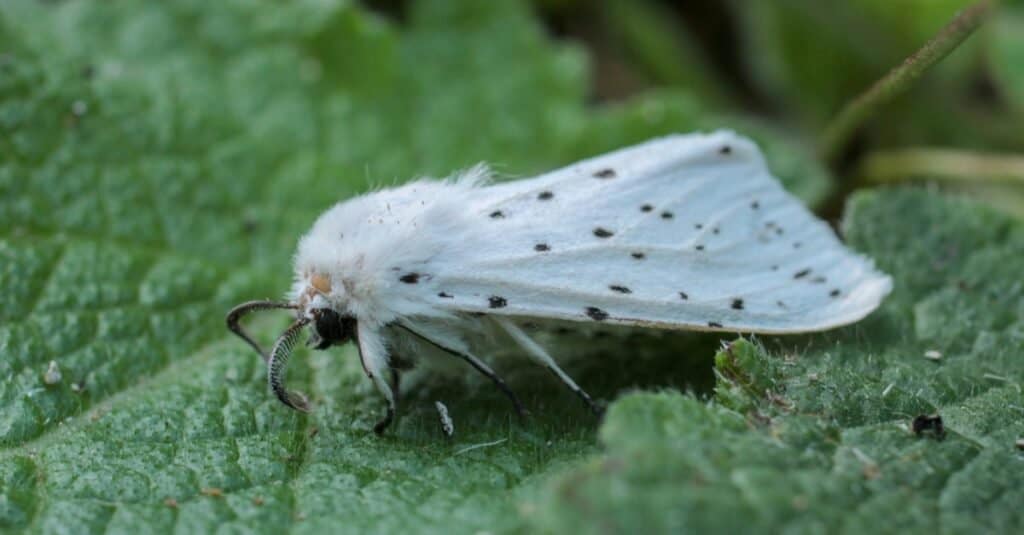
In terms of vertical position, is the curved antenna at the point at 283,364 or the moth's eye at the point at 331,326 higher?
the moth's eye at the point at 331,326

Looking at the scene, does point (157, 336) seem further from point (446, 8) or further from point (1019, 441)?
point (1019, 441)

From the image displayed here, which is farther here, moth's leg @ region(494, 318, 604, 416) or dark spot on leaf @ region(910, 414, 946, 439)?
moth's leg @ region(494, 318, 604, 416)

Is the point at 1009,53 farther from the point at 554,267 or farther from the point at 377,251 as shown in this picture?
the point at 377,251

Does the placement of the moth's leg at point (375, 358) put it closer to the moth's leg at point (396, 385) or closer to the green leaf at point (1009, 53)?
the moth's leg at point (396, 385)

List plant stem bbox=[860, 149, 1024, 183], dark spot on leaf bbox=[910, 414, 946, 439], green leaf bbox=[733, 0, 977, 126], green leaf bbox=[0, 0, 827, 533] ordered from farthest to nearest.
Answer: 1. green leaf bbox=[733, 0, 977, 126]
2. plant stem bbox=[860, 149, 1024, 183]
3. green leaf bbox=[0, 0, 827, 533]
4. dark spot on leaf bbox=[910, 414, 946, 439]

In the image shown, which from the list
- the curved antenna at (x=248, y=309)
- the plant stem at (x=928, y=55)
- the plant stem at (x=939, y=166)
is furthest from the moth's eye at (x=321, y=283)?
the plant stem at (x=939, y=166)

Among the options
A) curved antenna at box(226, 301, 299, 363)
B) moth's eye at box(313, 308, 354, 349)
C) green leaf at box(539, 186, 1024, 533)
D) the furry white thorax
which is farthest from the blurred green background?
the furry white thorax

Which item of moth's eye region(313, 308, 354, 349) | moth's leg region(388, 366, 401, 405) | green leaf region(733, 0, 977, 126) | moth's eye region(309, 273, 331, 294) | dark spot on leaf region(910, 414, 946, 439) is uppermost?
green leaf region(733, 0, 977, 126)

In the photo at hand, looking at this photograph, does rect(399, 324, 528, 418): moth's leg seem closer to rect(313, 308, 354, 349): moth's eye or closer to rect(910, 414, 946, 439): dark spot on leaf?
rect(313, 308, 354, 349): moth's eye
